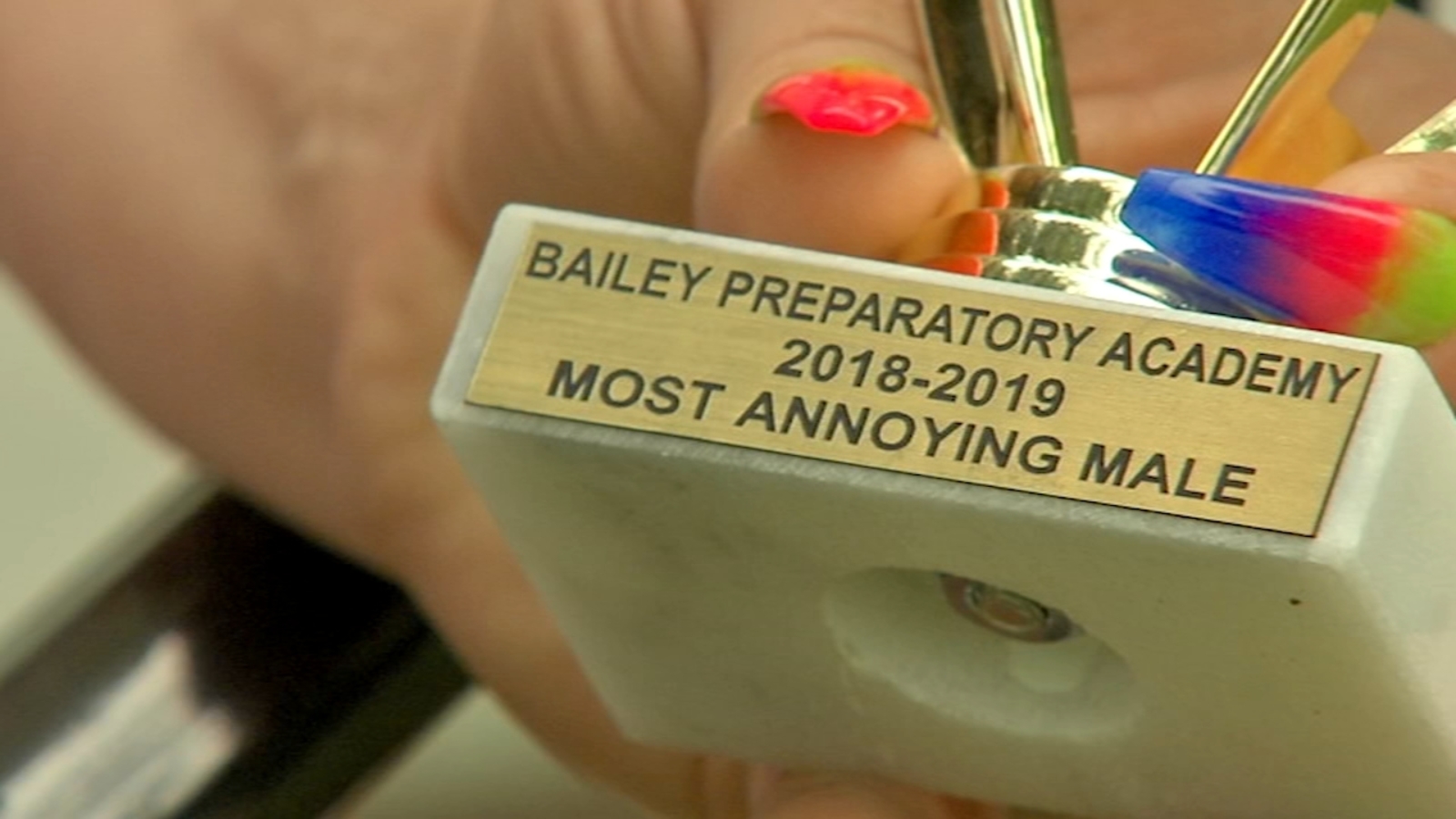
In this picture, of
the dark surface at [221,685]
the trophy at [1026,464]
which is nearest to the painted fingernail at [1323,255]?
the trophy at [1026,464]

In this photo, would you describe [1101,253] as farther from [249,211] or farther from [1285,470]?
[249,211]

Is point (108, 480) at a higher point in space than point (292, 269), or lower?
lower

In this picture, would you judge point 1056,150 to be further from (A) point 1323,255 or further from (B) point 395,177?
(B) point 395,177

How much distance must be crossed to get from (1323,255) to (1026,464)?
0.11ft

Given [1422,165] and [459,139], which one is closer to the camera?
[1422,165]

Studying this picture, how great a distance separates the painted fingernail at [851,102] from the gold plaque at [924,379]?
0.03 meters

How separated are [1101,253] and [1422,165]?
0.10 ft

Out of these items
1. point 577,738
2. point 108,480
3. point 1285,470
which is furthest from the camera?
point 108,480

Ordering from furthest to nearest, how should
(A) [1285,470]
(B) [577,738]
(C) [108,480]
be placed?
(C) [108,480], (B) [577,738], (A) [1285,470]

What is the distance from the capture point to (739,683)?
210 millimetres

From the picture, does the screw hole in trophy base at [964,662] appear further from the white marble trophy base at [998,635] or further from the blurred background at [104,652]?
the blurred background at [104,652]

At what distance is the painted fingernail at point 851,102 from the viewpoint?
0.63 feet

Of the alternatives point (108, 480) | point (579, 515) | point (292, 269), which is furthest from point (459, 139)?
point (108, 480)

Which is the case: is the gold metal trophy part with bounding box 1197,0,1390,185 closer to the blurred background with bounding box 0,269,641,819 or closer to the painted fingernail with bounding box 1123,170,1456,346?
the painted fingernail with bounding box 1123,170,1456,346
